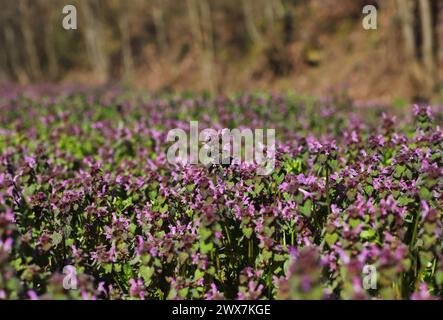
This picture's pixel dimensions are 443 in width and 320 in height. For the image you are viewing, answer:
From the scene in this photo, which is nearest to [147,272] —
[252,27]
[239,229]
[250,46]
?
[239,229]

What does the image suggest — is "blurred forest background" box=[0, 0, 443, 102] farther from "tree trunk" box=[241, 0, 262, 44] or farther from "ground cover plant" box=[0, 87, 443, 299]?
"ground cover plant" box=[0, 87, 443, 299]

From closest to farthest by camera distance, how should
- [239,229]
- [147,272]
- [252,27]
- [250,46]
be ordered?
[147,272], [239,229], [252,27], [250,46]

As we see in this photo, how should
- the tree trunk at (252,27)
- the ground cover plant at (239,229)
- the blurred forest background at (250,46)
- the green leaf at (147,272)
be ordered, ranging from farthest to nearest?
the tree trunk at (252,27), the blurred forest background at (250,46), the green leaf at (147,272), the ground cover plant at (239,229)

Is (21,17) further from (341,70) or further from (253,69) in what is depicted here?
(341,70)

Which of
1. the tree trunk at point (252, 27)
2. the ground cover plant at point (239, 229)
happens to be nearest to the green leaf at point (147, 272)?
the ground cover plant at point (239, 229)

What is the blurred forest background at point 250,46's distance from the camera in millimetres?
17438

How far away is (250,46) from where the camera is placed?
29828mm

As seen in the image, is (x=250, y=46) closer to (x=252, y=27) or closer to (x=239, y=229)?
(x=252, y=27)

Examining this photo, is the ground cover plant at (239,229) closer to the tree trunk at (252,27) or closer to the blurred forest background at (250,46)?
the blurred forest background at (250,46)

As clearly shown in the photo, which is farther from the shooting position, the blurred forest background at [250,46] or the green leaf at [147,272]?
the blurred forest background at [250,46]

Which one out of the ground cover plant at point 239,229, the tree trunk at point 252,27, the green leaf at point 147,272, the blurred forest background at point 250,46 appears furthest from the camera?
the tree trunk at point 252,27

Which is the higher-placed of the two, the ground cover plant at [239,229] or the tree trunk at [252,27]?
the tree trunk at [252,27]
